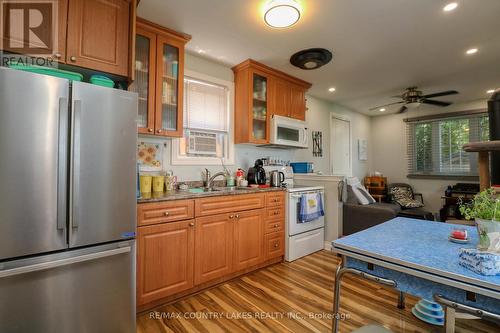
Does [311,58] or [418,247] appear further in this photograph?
[311,58]

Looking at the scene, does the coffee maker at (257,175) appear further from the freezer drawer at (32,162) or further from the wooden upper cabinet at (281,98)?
the freezer drawer at (32,162)

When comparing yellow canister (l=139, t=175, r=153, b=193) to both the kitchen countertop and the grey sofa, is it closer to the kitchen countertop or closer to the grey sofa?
the kitchen countertop

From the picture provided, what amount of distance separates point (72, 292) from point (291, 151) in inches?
132

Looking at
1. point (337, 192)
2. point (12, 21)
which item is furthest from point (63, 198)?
point (337, 192)

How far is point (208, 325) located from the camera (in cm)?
173

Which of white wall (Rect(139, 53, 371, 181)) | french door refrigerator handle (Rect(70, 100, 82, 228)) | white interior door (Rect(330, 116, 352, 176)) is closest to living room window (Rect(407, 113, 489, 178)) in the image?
white wall (Rect(139, 53, 371, 181))

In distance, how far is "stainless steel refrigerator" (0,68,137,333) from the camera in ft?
4.00

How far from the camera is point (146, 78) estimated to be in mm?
2262

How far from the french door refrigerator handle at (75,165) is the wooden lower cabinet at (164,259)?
0.51 meters

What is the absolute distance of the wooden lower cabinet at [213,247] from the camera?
2.14 m

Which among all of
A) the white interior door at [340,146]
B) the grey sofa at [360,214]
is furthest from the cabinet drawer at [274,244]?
the white interior door at [340,146]

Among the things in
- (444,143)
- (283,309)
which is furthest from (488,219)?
(444,143)

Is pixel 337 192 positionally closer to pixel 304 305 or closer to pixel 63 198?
pixel 304 305

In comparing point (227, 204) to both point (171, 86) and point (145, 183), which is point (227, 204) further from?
point (171, 86)
